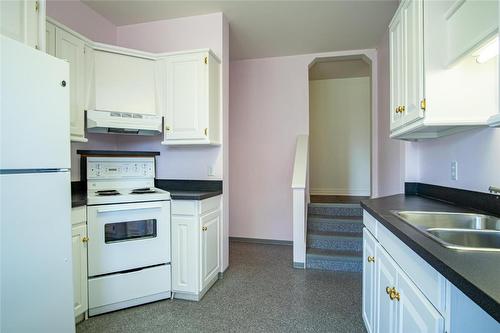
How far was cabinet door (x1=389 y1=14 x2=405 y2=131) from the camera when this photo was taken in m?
1.97

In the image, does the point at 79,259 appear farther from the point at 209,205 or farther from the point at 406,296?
the point at 406,296

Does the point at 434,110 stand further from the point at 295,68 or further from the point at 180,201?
the point at 295,68

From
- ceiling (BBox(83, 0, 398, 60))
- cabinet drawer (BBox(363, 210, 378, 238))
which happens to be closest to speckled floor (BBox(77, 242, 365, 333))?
cabinet drawer (BBox(363, 210, 378, 238))

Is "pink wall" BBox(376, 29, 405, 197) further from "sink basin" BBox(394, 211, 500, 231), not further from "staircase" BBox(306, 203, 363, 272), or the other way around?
"sink basin" BBox(394, 211, 500, 231)

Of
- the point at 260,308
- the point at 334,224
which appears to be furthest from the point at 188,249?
the point at 334,224

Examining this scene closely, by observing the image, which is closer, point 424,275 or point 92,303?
point 424,275

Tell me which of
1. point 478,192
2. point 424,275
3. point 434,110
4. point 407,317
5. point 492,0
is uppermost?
point 492,0

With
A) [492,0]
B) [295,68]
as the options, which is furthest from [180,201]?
[295,68]

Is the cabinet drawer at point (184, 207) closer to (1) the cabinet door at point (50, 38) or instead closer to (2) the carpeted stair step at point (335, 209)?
(1) the cabinet door at point (50, 38)

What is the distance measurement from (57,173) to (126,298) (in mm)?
1222

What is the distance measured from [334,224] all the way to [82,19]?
359 cm

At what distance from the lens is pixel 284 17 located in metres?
2.93

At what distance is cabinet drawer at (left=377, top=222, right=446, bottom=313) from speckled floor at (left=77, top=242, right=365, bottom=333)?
104 cm

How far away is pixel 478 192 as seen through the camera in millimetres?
1624
